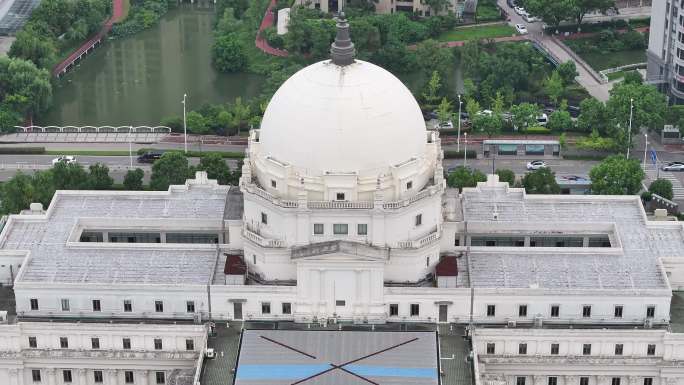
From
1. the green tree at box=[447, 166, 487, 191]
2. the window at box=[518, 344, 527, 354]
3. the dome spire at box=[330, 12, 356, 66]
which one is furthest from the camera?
the green tree at box=[447, 166, 487, 191]

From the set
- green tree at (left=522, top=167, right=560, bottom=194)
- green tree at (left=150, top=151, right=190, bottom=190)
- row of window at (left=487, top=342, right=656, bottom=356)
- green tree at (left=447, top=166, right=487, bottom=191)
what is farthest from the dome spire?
green tree at (left=522, top=167, right=560, bottom=194)

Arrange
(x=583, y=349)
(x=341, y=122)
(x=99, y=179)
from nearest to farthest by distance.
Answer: (x=341, y=122) → (x=583, y=349) → (x=99, y=179)

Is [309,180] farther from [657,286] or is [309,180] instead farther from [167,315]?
[657,286]

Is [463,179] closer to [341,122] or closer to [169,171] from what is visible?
[169,171]

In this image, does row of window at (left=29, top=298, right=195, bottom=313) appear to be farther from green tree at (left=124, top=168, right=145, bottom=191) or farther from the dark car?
the dark car

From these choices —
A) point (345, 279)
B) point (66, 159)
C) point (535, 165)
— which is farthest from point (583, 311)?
point (66, 159)

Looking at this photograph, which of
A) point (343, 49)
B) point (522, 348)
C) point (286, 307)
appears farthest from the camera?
point (286, 307)
